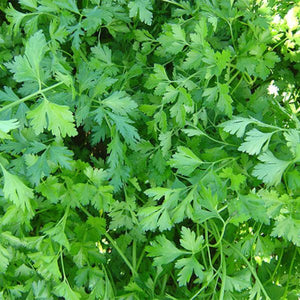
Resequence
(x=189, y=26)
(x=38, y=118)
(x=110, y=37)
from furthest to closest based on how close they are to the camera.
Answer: (x=110, y=37)
(x=189, y=26)
(x=38, y=118)

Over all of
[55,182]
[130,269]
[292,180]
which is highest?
[292,180]

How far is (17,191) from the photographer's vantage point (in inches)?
38.2

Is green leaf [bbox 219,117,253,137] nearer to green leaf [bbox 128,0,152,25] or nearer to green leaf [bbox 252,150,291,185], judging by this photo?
green leaf [bbox 252,150,291,185]

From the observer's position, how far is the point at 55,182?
104 cm

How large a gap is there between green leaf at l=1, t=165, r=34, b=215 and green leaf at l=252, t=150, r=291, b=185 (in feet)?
1.69

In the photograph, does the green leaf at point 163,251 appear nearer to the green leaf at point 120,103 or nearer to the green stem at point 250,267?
the green stem at point 250,267

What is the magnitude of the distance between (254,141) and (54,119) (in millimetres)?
451

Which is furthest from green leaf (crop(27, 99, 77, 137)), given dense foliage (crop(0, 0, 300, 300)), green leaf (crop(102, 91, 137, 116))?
green leaf (crop(102, 91, 137, 116))

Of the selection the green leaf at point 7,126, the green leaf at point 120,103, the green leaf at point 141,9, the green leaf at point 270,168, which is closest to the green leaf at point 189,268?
the green leaf at point 270,168

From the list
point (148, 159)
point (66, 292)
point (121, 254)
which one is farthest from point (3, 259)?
point (148, 159)

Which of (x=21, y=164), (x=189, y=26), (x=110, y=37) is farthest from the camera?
(x=110, y=37)

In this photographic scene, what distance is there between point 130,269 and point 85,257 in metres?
0.17

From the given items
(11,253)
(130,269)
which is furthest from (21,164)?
(130,269)

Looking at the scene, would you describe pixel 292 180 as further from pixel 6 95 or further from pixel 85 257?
pixel 6 95
